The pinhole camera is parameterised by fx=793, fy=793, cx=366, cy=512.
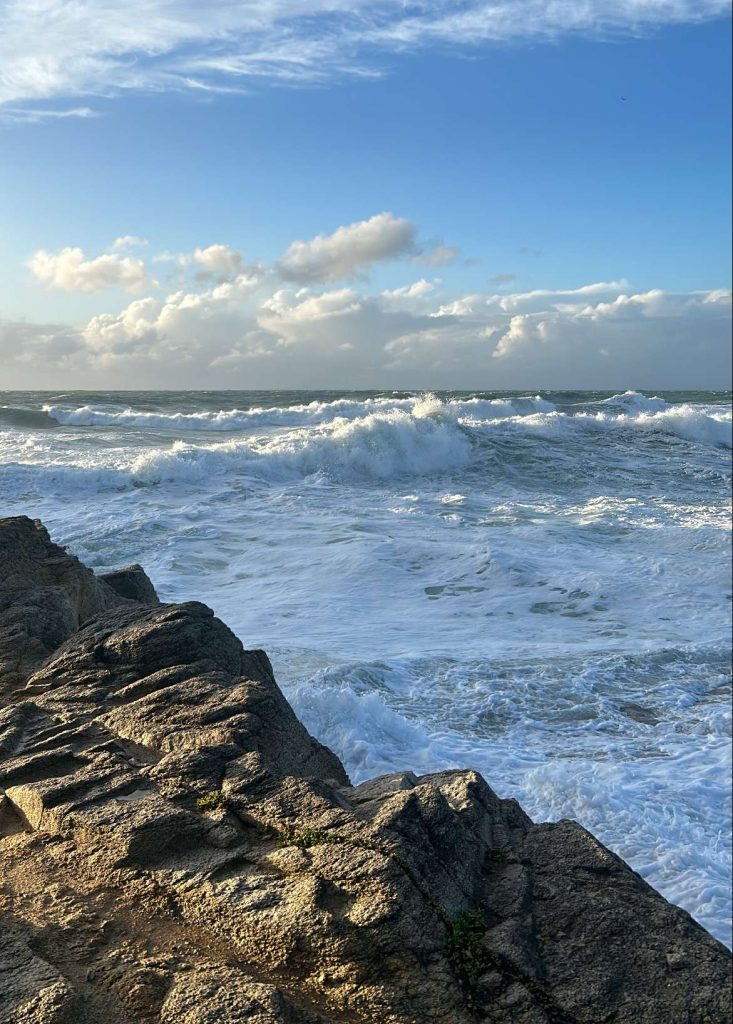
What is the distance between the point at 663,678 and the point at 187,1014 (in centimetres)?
980

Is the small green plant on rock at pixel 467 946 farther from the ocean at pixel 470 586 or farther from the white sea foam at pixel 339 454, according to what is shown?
the white sea foam at pixel 339 454

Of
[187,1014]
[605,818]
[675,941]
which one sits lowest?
[605,818]

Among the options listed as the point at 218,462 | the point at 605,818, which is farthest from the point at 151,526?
the point at 605,818

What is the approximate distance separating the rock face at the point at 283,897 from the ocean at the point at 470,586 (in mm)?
Answer: 3221

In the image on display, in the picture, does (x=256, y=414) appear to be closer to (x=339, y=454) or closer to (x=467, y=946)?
(x=339, y=454)

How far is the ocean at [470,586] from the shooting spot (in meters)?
8.90

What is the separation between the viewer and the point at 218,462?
29719mm

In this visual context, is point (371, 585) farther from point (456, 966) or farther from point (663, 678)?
point (456, 966)

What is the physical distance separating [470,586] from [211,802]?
475 inches

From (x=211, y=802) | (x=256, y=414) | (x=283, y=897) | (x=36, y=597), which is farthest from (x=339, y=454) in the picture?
(x=283, y=897)

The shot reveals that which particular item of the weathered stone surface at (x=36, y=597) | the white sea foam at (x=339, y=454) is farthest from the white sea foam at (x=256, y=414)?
the weathered stone surface at (x=36, y=597)

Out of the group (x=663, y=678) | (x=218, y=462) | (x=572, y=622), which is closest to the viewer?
(x=663, y=678)

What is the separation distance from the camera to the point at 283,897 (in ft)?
12.5

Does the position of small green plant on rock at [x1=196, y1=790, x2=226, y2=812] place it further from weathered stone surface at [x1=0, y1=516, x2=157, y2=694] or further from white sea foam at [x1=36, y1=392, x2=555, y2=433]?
white sea foam at [x1=36, y1=392, x2=555, y2=433]
